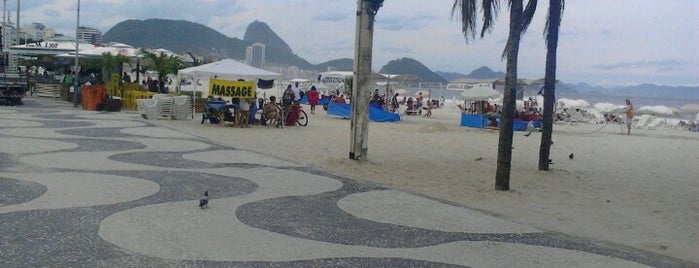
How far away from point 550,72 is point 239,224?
6.89 m

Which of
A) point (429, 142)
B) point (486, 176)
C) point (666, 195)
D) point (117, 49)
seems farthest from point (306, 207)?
point (117, 49)

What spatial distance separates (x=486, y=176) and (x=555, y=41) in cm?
284

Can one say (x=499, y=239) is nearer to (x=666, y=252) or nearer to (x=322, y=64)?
(x=666, y=252)

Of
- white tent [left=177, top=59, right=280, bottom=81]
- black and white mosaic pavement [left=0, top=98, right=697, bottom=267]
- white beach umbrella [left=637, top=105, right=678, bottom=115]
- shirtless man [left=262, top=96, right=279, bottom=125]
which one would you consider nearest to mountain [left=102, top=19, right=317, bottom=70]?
white beach umbrella [left=637, top=105, right=678, bottom=115]

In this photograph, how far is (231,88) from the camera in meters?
17.3

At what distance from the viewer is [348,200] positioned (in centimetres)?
716

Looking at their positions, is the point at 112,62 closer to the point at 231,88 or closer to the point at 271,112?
the point at 231,88

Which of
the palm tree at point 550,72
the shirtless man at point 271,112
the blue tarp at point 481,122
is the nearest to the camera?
the palm tree at point 550,72

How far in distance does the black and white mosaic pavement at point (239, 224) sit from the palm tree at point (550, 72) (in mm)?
3970

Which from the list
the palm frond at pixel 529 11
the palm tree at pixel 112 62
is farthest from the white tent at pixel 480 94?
the palm tree at pixel 112 62

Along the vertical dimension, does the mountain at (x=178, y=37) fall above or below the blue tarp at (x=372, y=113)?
above

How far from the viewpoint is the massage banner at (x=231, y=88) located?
56.5 feet

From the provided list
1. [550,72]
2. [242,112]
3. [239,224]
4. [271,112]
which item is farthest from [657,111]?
[239,224]

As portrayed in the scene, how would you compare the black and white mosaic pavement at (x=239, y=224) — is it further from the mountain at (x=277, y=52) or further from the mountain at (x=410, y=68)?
the mountain at (x=277, y=52)
